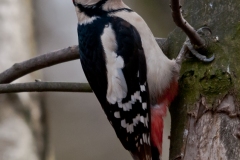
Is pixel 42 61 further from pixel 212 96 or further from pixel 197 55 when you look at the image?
pixel 212 96

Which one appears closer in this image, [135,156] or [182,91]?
[182,91]

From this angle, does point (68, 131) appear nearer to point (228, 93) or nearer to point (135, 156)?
point (135, 156)

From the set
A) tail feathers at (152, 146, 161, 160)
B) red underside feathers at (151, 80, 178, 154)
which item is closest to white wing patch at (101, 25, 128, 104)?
red underside feathers at (151, 80, 178, 154)

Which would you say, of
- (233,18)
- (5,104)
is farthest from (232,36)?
(5,104)

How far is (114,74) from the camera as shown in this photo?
6.54ft

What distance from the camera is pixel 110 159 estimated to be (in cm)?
488

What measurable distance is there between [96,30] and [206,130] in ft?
2.53

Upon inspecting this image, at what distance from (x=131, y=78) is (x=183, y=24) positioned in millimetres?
506

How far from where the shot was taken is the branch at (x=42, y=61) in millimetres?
2283

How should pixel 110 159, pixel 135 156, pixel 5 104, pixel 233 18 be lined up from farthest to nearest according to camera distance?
pixel 110 159 < pixel 5 104 < pixel 135 156 < pixel 233 18

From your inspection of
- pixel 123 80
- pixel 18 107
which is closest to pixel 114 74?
pixel 123 80

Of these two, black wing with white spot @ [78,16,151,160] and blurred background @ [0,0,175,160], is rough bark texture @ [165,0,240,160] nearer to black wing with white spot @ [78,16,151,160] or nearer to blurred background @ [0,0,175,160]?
black wing with white spot @ [78,16,151,160]

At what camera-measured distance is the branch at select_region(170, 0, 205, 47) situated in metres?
1.44

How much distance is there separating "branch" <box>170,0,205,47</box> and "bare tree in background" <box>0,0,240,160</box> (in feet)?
0.06
